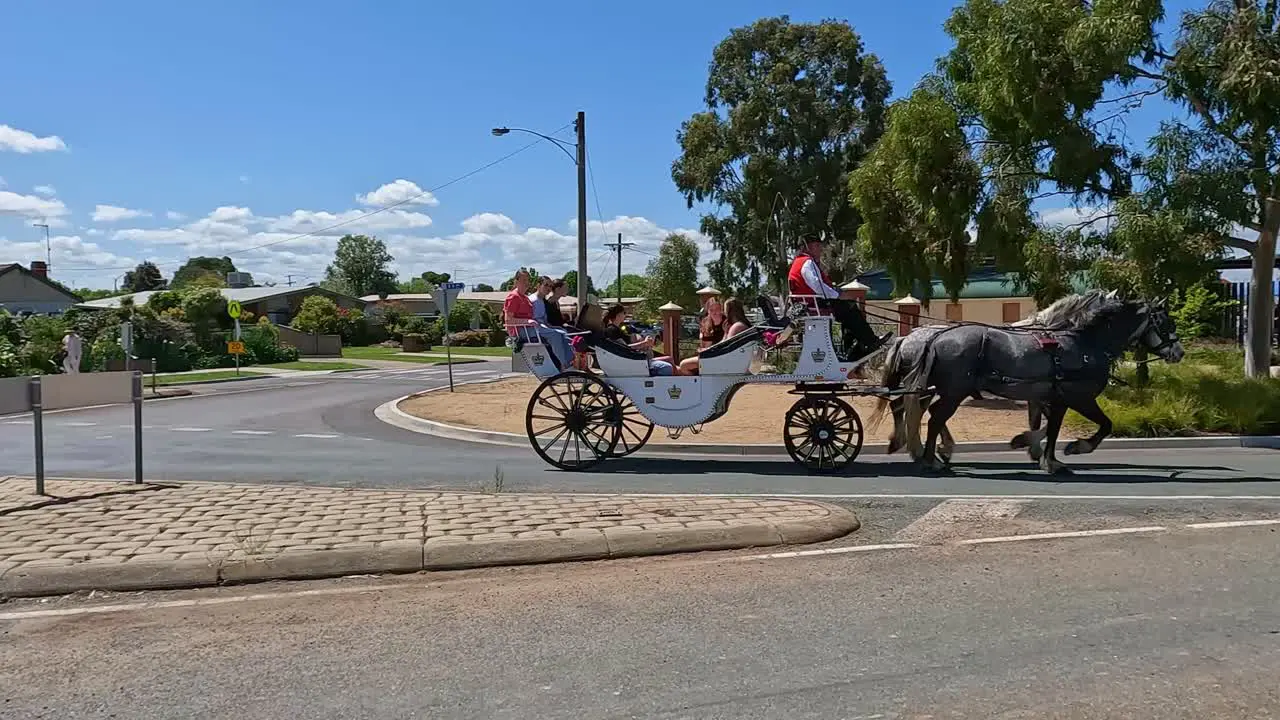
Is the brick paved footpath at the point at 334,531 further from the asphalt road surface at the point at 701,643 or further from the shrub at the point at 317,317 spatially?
the shrub at the point at 317,317

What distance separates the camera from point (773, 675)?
470 centimetres

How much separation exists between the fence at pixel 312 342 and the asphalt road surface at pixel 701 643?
1988 inches

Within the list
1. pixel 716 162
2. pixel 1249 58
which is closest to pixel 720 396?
pixel 1249 58

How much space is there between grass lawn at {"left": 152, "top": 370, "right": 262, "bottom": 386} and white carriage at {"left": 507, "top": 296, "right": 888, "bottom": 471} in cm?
2315

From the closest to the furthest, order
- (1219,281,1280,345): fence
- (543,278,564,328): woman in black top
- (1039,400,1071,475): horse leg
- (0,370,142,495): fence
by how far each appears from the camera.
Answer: (0,370,142,495): fence → (1039,400,1071,475): horse leg → (543,278,564,328): woman in black top → (1219,281,1280,345): fence

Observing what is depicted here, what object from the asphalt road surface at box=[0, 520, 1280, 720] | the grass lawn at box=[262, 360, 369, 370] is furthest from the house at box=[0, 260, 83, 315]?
the asphalt road surface at box=[0, 520, 1280, 720]

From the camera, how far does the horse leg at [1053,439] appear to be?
10523 millimetres

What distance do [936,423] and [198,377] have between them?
29.7m

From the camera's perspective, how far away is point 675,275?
59281 mm

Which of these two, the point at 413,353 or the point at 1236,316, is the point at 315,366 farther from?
the point at 1236,316

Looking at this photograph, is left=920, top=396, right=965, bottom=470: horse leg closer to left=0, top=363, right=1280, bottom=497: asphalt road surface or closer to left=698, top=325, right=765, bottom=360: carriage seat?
left=0, top=363, right=1280, bottom=497: asphalt road surface

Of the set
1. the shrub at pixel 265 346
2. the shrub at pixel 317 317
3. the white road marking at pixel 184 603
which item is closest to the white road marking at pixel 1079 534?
the white road marking at pixel 184 603

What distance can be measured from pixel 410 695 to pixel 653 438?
10434 millimetres

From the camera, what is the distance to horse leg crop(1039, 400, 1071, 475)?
10523 millimetres
